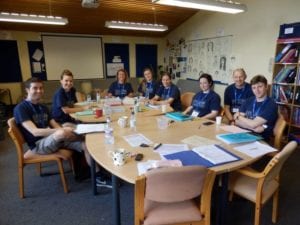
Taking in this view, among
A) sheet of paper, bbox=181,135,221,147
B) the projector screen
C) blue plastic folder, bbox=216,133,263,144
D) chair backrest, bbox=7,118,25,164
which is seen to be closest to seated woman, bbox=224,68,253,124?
blue plastic folder, bbox=216,133,263,144

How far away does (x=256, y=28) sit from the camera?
4.56m

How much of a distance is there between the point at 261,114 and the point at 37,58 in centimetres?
604

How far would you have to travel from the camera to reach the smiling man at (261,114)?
89.8 inches

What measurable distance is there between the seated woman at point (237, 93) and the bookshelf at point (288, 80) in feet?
3.18

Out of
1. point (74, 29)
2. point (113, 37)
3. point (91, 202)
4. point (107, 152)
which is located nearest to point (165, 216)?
point (107, 152)

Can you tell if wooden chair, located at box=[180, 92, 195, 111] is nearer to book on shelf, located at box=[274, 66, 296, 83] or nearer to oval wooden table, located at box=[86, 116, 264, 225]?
oval wooden table, located at box=[86, 116, 264, 225]

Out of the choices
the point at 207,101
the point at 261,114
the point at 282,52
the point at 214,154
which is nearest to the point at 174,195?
the point at 214,154

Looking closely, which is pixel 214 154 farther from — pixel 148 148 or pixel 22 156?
pixel 22 156

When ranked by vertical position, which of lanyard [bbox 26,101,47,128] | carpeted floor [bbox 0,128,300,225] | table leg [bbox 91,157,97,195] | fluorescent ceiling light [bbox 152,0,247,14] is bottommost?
carpeted floor [bbox 0,128,300,225]

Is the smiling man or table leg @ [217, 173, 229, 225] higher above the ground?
the smiling man

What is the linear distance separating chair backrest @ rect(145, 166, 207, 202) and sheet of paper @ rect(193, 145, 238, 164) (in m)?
0.31

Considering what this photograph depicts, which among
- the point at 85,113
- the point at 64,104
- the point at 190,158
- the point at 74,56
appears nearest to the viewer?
the point at 190,158

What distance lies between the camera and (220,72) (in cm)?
558

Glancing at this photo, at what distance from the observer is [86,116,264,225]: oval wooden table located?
1433mm
